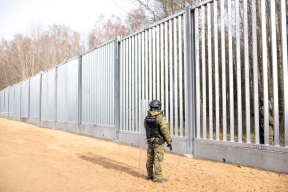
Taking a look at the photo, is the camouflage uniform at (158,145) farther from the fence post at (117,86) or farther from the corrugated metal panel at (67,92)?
the corrugated metal panel at (67,92)

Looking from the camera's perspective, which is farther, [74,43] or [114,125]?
[74,43]

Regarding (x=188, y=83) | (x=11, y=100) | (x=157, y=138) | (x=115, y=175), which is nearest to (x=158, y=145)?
(x=157, y=138)

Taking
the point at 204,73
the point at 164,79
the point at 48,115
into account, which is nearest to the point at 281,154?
the point at 204,73

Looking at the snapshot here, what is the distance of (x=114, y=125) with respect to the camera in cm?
1318

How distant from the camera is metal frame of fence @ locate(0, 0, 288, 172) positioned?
7070 millimetres

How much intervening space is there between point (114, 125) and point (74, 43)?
3942 centimetres

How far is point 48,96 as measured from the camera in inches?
859

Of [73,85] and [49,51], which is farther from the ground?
[49,51]

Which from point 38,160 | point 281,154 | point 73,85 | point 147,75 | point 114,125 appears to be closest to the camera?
point 281,154

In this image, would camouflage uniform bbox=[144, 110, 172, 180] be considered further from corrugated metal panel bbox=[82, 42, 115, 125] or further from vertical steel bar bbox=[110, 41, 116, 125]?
corrugated metal panel bbox=[82, 42, 115, 125]

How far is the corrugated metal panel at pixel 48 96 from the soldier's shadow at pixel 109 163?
12.4 m

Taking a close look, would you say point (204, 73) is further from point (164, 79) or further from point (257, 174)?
point (257, 174)

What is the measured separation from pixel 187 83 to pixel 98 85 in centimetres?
703

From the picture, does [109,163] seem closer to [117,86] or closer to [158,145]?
[158,145]
